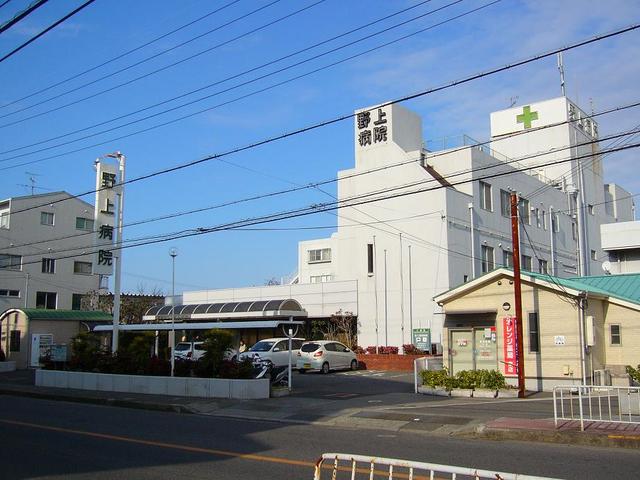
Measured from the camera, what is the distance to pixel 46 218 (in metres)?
59.0

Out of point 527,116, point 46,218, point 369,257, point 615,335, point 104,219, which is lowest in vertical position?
point 615,335

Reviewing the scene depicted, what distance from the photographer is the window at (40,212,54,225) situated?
58.7 meters

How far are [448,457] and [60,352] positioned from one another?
69.0 ft

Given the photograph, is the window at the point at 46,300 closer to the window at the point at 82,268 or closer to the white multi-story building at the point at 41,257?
the white multi-story building at the point at 41,257

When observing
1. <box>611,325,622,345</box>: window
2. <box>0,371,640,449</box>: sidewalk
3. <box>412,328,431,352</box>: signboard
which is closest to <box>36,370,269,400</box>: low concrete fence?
<box>0,371,640,449</box>: sidewalk

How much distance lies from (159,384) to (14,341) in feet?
63.3

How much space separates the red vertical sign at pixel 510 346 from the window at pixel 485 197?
2204 centimetres

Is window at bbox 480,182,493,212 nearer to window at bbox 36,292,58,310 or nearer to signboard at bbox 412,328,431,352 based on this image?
signboard at bbox 412,328,431,352

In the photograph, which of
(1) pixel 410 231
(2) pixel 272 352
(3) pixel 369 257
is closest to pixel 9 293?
(3) pixel 369 257

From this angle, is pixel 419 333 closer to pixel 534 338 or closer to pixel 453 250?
pixel 453 250

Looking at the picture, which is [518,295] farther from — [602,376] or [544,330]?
[602,376]

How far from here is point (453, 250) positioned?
38.9 metres

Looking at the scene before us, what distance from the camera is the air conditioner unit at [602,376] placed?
20.0 meters

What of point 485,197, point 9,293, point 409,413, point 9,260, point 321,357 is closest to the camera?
point 409,413
